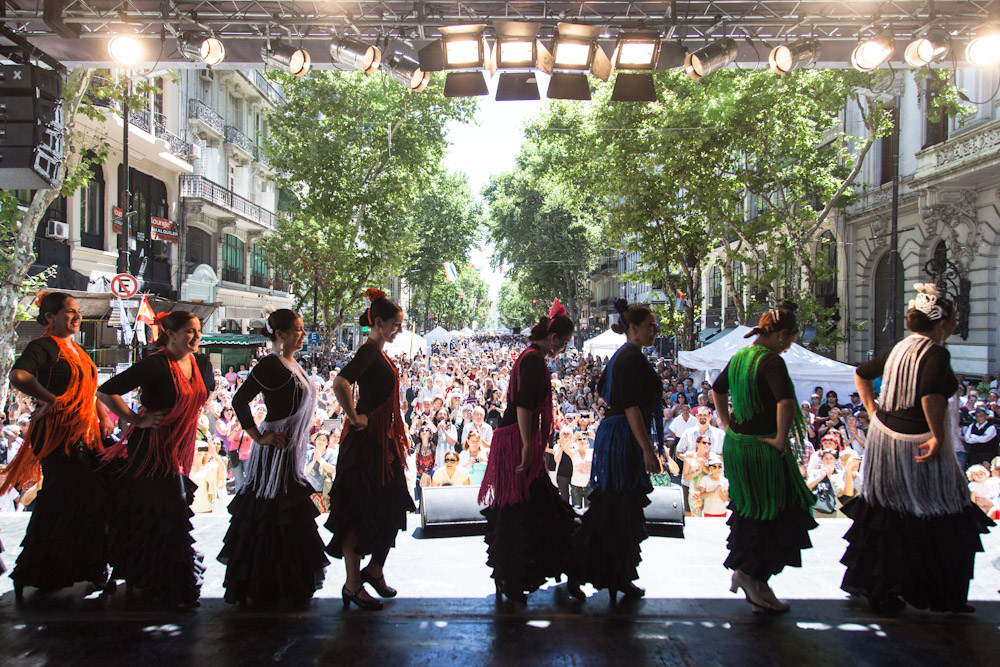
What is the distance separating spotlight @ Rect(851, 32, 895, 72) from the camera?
6777 millimetres

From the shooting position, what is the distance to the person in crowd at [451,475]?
7660 millimetres

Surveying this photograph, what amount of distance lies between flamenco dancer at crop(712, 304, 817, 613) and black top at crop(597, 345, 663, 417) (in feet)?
1.63

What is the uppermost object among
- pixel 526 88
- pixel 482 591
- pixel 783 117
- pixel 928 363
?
pixel 783 117

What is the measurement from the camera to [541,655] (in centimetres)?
347


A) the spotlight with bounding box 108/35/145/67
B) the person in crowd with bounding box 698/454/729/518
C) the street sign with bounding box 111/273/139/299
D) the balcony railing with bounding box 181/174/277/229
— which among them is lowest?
the person in crowd with bounding box 698/454/729/518

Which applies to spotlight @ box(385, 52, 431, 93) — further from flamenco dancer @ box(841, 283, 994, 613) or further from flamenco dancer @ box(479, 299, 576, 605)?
flamenco dancer @ box(841, 283, 994, 613)

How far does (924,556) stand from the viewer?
12.9 ft

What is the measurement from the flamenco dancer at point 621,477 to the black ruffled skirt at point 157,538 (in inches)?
82.9

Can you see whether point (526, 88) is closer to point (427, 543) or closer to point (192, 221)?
point (427, 543)

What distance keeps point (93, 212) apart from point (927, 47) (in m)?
21.6

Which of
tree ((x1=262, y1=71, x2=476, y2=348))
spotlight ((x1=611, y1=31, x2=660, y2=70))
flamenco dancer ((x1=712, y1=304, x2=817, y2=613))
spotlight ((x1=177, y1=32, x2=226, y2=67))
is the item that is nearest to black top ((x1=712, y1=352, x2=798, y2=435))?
flamenco dancer ((x1=712, y1=304, x2=817, y2=613))

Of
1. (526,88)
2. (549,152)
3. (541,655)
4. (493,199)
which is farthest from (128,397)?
(493,199)

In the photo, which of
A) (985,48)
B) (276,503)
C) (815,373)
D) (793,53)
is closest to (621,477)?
(276,503)

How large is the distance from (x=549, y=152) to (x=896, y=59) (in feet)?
84.4
